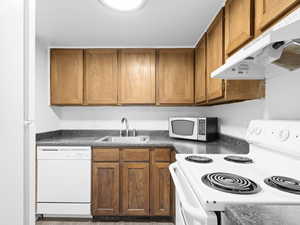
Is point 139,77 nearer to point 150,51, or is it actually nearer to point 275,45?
point 150,51

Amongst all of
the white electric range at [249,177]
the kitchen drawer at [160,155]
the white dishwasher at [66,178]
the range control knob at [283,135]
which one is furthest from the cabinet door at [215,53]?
the white dishwasher at [66,178]

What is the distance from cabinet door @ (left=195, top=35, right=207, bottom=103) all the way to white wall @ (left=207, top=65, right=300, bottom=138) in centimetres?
37

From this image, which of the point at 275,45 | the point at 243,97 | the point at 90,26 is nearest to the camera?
the point at 275,45

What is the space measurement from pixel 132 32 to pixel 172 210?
206 centimetres

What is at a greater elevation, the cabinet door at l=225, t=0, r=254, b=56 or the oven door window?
the cabinet door at l=225, t=0, r=254, b=56

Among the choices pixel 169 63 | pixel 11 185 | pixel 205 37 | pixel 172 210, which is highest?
pixel 205 37

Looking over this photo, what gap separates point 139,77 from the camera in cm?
254

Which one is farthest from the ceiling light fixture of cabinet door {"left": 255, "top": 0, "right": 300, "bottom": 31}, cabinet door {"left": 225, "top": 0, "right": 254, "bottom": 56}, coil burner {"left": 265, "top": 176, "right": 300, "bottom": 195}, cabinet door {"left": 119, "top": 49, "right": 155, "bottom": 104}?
coil burner {"left": 265, "top": 176, "right": 300, "bottom": 195}

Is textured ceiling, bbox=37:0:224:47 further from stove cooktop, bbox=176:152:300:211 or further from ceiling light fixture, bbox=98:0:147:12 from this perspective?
stove cooktop, bbox=176:152:300:211

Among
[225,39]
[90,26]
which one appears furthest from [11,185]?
[90,26]

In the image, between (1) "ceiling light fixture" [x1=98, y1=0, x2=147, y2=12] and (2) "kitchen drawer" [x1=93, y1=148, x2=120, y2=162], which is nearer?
(1) "ceiling light fixture" [x1=98, y1=0, x2=147, y2=12]

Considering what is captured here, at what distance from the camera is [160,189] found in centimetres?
212

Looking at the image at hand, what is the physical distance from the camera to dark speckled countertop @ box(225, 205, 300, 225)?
462 millimetres

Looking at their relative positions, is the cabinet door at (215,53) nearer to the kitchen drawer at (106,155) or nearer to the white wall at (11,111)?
the kitchen drawer at (106,155)
